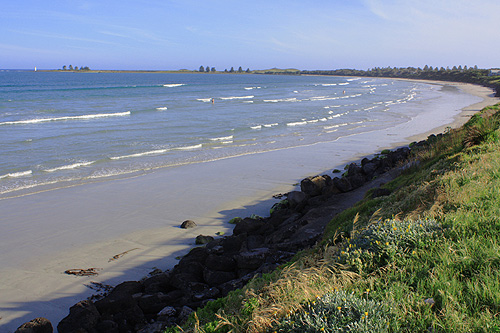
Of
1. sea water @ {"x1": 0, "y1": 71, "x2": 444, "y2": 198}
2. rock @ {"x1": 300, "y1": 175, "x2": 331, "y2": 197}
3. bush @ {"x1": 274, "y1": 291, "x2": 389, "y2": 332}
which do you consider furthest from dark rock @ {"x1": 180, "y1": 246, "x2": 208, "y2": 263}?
sea water @ {"x1": 0, "y1": 71, "x2": 444, "y2": 198}

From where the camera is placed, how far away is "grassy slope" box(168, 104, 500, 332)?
3.41 m

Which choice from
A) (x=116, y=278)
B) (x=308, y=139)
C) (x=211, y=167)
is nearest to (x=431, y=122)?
(x=308, y=139)

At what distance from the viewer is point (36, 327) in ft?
19.2

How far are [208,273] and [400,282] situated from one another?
417cm

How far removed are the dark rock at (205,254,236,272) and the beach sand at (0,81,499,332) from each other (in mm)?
1335

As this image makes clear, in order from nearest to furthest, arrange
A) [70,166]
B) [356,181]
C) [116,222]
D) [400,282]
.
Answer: [400,282] → [116,222] → [356,181] → [70,166]

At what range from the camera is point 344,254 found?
4711 mm

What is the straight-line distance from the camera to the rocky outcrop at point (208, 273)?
20.0ft

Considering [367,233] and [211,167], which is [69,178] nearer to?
[211,167]

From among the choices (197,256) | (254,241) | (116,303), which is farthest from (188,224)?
(116,303)

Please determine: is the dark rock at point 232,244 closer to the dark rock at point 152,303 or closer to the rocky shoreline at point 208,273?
the rocky shoreline at point 208,273

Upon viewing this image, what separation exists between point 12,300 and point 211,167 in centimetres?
1124

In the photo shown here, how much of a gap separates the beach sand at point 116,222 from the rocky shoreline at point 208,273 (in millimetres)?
741

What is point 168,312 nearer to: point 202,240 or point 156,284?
point 156,284
